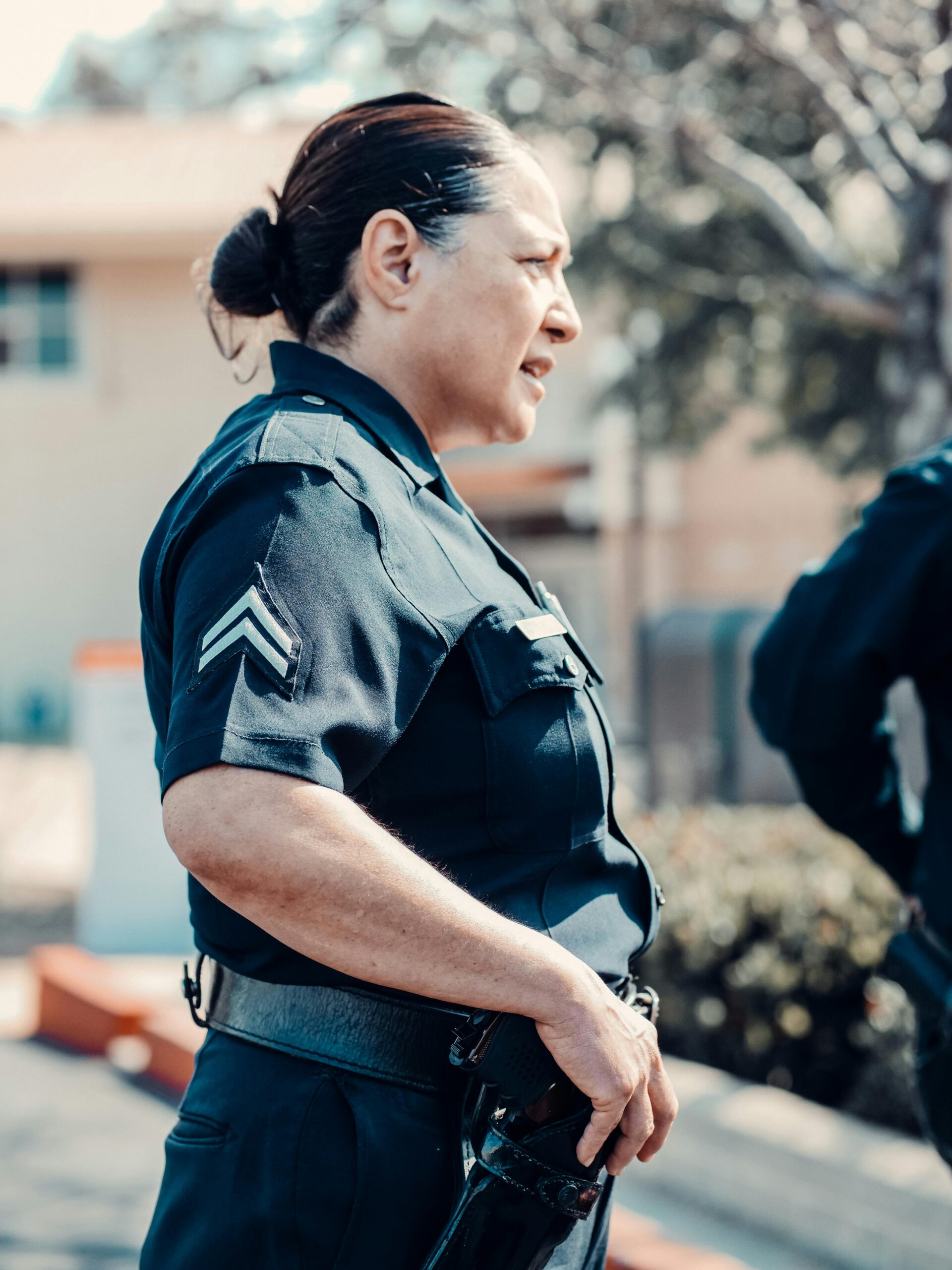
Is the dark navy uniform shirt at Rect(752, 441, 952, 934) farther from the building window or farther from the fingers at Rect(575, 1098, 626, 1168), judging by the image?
Answer: the building window

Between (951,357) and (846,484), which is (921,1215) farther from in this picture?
(846,484)

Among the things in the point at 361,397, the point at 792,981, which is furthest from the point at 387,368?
the point at 792,981

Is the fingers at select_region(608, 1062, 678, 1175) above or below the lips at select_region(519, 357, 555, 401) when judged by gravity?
below

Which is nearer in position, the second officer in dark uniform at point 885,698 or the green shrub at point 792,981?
the second officer in dark uniform at point 885,698

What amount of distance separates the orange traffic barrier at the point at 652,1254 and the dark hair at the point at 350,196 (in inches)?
72.8

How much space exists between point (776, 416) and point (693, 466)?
6.41m

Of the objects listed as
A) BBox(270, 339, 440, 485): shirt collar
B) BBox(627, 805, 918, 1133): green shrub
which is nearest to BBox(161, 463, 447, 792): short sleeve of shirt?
BBox(270, 339, 440, 485): shirt collar

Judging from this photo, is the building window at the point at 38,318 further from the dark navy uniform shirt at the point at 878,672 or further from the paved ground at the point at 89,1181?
the dark navy uniform shirt at the point at 878,672

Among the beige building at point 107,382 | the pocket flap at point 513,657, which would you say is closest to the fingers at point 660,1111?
the pocket flap at point 513,657

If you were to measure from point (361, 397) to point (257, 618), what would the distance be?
0.37 metres

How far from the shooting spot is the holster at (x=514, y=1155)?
129 cm

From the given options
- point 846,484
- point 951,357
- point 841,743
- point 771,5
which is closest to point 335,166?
point 841,743

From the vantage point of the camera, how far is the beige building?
1450 cm

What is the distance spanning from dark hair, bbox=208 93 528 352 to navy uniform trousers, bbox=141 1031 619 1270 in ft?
2.64
